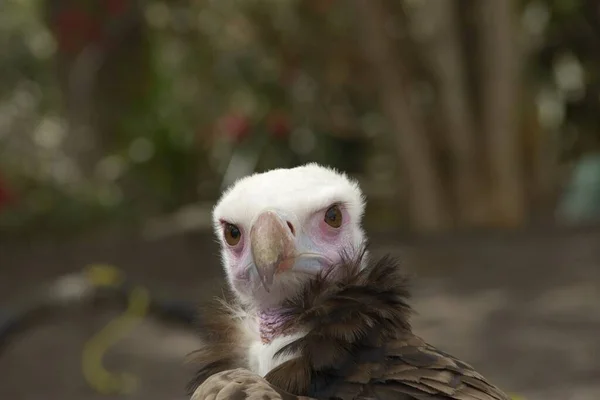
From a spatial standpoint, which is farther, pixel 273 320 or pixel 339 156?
pixel 339 156

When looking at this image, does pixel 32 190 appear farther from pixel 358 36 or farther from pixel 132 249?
pixel 358 36

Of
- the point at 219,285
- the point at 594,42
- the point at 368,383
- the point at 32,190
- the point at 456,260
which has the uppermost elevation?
the point at 594,42

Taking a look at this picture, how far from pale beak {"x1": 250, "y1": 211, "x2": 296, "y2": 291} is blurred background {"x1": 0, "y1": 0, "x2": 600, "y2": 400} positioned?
10.2 feet

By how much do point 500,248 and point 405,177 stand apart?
1.32 meters

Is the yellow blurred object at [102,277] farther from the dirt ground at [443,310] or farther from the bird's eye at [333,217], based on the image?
the bird's eye at [333,217]

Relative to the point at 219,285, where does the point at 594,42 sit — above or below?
above

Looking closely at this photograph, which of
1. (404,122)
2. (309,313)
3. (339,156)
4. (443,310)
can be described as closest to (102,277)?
(309,313)

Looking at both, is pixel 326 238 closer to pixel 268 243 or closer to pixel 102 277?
pixel 268 243

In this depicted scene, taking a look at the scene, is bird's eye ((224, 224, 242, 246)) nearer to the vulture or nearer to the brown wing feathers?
the vulture

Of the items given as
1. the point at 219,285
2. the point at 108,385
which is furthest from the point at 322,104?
the point at 219,285

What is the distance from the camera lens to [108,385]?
4898 mm

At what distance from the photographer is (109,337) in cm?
550

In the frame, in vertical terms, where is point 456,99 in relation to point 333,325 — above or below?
above

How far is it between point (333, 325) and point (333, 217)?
0.28 m
